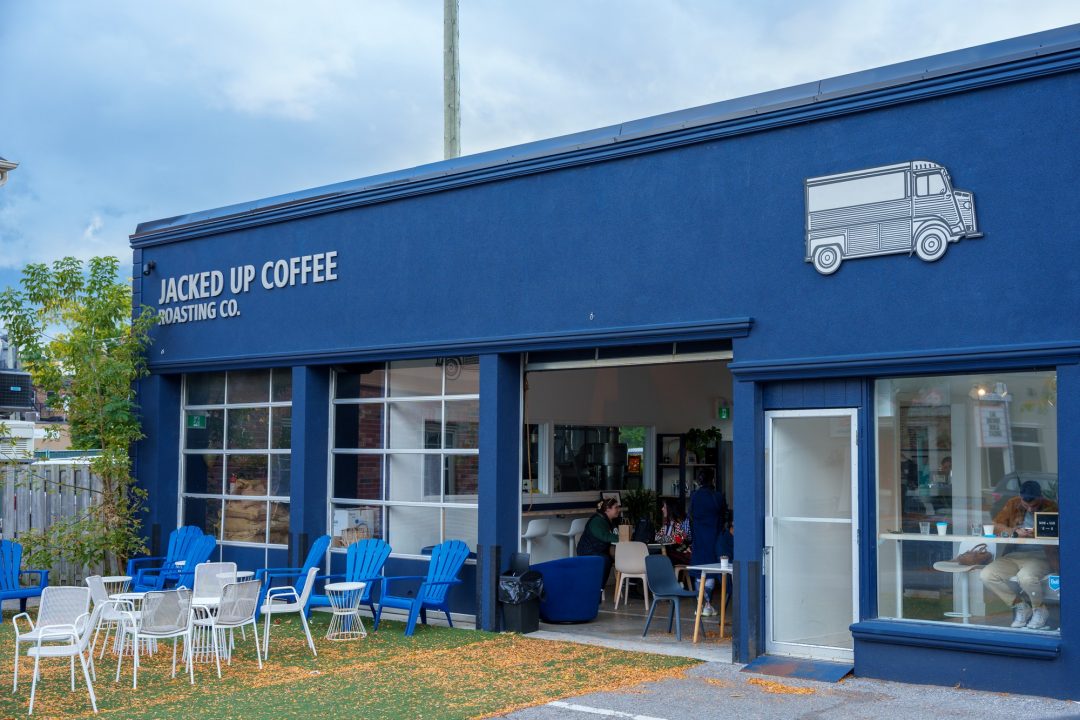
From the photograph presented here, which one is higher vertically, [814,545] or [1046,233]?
[1046,233]

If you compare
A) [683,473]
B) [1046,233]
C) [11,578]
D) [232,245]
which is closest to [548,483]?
[683,473]

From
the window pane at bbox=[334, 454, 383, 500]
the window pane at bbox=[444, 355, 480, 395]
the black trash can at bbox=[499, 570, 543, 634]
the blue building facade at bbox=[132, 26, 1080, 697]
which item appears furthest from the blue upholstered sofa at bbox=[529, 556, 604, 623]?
the window pane at bbox=[334, 454, 383, 500]

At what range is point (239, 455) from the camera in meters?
14.5

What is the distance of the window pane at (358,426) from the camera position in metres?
13.1

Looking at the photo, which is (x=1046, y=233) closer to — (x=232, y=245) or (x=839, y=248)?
(x=839, y=248)

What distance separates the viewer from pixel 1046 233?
26.5 feet

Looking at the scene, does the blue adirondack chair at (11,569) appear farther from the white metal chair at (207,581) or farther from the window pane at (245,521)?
the white metal chair at (207,581)

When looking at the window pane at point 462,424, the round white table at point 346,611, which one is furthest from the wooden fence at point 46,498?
the window pane at point 462,424

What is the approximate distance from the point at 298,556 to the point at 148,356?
4268mm

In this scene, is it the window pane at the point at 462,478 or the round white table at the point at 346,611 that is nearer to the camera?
the round white table at the point at 346,611

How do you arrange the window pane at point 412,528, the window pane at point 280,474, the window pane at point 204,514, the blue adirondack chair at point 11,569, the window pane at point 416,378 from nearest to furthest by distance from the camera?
the window pane at point 412,528
the window pane at point 416,378
the blue adirondack chair at point 11,569
the window pane at point 280,474
the window pane at point 204,514

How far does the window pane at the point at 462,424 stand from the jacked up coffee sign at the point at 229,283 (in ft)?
7.41

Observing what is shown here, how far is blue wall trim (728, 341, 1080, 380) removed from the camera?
795 cm

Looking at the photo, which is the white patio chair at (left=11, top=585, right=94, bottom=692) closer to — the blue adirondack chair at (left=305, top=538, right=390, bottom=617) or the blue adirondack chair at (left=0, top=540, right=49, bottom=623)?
the blue adirondack chair at (left=305, top=538, right=390, bottom=617)
